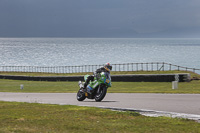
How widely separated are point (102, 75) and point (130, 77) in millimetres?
23650

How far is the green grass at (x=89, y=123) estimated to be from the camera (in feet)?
28.5

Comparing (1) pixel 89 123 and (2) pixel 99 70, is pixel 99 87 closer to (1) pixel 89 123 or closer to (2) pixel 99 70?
(2) pixel 99 70

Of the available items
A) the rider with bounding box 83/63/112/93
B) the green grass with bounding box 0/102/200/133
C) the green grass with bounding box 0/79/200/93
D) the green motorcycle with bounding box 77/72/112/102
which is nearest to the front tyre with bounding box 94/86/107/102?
the green motorcycle with bounding box 77/72/112/102

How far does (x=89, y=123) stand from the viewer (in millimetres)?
9656

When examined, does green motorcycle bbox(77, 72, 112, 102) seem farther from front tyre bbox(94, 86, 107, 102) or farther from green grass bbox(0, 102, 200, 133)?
green grass bbox(0, 102, 200, 133)

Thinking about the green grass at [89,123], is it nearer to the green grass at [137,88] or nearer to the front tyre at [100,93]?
the front tyre at [100,93]

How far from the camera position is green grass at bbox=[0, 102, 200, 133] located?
8695 millimetres

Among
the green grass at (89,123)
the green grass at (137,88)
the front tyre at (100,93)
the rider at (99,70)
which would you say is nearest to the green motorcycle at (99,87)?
the front tyre at (100,93)

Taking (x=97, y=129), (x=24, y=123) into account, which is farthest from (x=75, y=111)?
(x=97, y=129)

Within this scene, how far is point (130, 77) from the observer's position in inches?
1559

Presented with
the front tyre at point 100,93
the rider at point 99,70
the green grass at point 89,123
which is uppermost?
the rider at point 99,70

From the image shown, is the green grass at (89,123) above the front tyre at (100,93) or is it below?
below

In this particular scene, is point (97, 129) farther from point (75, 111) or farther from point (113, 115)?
point (75, 111)

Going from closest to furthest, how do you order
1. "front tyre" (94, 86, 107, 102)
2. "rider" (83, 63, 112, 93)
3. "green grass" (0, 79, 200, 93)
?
"rider" (83, 63, 112, 93)
"front tyre" (94, 86, 107, 102)
"green grass" (0, 79, 200, 93)
